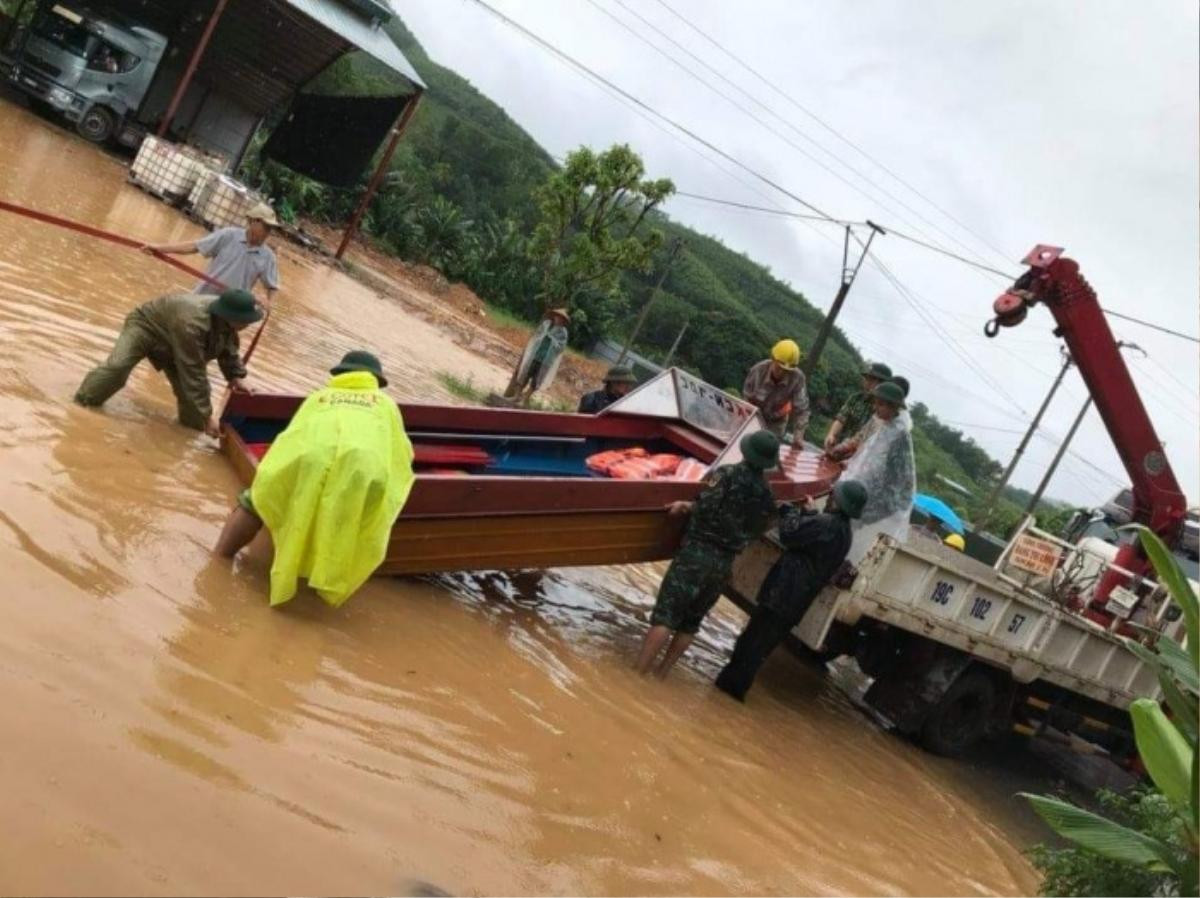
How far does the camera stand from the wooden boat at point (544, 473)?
19.7 feet

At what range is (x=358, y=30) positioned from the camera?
21.6 m

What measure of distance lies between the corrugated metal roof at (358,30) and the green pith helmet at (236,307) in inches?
573

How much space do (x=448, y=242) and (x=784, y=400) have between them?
30.6 metres

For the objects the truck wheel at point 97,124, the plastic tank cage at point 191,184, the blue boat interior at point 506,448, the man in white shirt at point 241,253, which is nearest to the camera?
the blue boat interior at point 506,448

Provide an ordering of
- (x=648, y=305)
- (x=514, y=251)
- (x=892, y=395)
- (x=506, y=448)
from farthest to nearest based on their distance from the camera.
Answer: (x=514, y=251) < (x=648, y=305) < (x=506, y=448) < (x=892, y=395)

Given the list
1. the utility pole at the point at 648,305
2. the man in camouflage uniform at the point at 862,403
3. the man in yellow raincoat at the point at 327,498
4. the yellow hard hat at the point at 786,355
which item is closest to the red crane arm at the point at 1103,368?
the man in camouflage uniform at the point at 862,403

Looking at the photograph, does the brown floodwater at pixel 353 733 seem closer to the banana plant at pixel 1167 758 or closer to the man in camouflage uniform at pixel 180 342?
the man in camouflage uniform at pixel 180 342

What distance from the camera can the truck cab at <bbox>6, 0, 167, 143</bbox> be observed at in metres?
21.1

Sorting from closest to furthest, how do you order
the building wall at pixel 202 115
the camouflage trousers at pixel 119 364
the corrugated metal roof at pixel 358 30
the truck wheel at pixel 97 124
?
the camouflage trousers at pixel 119 364
the corrugated metal roof at pixel 358 30
the truck wheel at pixel 97 124
the building wall at pixel 202 115

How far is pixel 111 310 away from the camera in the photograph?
9.28 metres

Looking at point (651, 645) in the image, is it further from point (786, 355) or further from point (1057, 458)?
point (1057, 458)

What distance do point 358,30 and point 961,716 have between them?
18.2 metres

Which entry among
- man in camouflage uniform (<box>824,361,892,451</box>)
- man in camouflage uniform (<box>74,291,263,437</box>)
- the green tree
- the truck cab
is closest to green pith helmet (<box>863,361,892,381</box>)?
man in camouflage uniform (<box>824,361,892,451</box>)

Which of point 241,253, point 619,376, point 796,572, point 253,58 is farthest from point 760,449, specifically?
point 253,58
